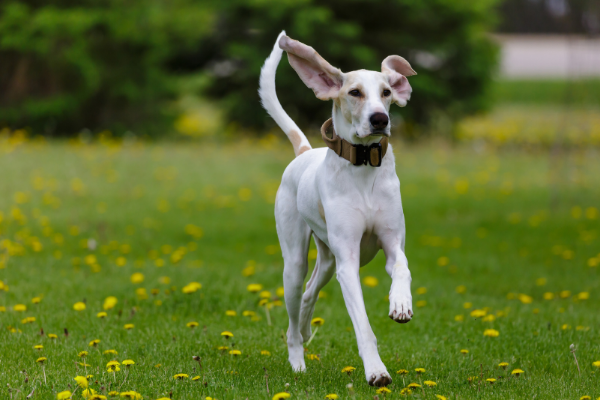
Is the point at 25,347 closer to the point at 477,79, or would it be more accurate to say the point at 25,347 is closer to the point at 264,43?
the point at 264,43

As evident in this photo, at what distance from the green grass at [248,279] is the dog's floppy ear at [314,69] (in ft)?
4.90

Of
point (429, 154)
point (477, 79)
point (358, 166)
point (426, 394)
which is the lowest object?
point (429, 154)

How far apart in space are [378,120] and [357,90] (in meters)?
0.24

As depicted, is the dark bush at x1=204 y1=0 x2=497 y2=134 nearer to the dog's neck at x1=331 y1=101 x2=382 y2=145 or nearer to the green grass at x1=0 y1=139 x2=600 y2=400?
the green grass at x1=0 y1=139 x2=600 y2=400

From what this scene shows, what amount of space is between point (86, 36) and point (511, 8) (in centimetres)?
2497

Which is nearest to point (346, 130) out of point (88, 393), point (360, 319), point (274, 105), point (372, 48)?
point (360, 319)

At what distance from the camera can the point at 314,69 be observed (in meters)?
3.61

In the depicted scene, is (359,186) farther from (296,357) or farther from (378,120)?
(296,357)

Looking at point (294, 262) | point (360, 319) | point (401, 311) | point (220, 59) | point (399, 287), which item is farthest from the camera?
point (220, 59)

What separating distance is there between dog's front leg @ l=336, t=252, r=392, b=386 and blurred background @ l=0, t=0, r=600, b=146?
12.5m

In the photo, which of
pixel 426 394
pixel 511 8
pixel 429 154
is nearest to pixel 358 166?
pixel 426 394

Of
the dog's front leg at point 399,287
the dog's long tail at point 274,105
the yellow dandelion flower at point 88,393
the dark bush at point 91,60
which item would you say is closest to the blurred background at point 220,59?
the dark bush at point 91,60

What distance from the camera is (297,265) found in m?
4.07

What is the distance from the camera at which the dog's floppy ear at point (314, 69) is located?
11.6 ft
